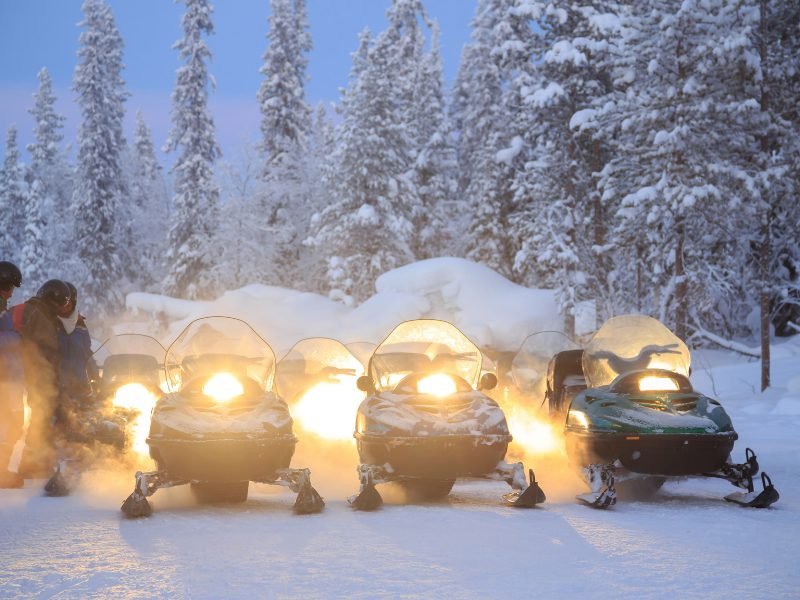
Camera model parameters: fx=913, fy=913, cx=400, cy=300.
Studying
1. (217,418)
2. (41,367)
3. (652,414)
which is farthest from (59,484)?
(652,414)

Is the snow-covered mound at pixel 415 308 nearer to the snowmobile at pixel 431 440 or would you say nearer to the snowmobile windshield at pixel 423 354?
the snowmobile windshield at pixel 423 354

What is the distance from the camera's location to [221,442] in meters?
7.43

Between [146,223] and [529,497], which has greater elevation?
[146,223]

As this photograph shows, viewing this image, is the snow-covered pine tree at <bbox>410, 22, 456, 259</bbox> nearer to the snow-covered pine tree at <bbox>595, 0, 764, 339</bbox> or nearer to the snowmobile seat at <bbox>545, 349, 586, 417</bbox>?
the snow-covered pine tree at <bbox>595, 0, 764, 339</bbox>

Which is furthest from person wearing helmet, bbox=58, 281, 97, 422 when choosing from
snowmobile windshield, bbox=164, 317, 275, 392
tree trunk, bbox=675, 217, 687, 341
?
tree trunk, bbox=675, 217, 687, 341

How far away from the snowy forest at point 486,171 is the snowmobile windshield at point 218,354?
45.8 feet

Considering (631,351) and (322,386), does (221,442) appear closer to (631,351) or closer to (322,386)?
→ (322,386)

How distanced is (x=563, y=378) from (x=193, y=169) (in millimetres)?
37960

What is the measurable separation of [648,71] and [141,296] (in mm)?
22113

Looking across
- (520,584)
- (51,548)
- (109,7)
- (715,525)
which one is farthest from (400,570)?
(109,7)

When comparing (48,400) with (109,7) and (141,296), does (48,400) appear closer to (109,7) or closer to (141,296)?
(141,296)

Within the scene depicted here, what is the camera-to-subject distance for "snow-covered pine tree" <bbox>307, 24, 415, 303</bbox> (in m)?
37.7

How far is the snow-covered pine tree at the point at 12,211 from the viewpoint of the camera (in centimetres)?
5781

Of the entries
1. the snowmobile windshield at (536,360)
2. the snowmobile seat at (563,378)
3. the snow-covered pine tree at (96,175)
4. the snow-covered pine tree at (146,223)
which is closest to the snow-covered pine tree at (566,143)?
the snowmobile windshield at (536,360)
